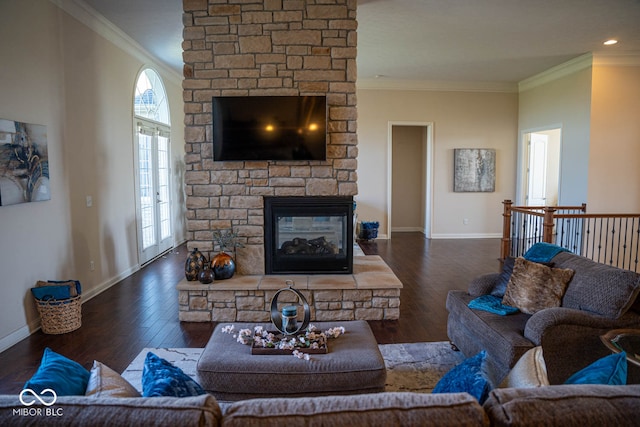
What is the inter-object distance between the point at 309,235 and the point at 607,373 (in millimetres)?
3286

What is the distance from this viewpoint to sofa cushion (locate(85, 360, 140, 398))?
1.38 metres

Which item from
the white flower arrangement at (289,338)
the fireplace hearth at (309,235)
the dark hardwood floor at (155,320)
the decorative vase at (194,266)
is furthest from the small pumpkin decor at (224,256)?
the white flower arrangement at (289,338)

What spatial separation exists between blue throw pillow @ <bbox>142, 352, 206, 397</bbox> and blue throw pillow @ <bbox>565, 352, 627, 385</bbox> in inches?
51.0

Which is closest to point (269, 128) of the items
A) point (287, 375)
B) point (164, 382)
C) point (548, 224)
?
point (287, 375)

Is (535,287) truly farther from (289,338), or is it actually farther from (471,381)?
(471,381)

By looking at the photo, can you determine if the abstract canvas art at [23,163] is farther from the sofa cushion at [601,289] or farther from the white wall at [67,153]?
the sofa cushion at [601,289]

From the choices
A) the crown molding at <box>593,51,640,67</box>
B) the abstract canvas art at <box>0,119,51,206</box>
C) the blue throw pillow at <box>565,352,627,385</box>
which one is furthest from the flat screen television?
the crown molding at <box>593,51,640,67</box>

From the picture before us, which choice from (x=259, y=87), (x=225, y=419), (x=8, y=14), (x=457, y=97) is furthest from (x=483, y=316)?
(x=457, y=97)

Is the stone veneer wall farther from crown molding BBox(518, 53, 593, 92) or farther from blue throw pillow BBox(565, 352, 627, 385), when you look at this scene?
crown molding BBox(518, 53, 593, 92)

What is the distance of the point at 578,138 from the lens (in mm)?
7078

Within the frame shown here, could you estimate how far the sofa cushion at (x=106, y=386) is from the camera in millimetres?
1380

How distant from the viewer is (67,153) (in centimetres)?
452

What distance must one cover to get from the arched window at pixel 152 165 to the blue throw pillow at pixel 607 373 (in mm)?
6020

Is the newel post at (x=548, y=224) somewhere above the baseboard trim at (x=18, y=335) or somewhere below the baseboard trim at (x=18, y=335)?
above
